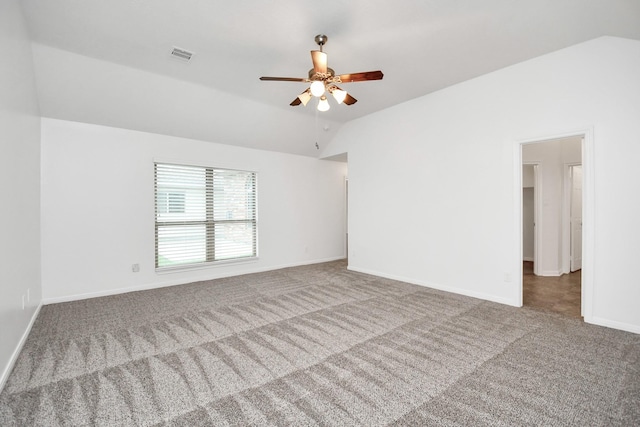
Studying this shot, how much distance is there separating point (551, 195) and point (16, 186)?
729 cm

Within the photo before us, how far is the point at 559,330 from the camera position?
2889mm

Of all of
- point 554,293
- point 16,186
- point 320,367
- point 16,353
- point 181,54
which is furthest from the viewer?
point 554,293

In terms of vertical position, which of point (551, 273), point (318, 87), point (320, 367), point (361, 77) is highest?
point (361, 77)

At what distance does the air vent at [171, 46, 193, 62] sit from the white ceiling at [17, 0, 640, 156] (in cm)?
8

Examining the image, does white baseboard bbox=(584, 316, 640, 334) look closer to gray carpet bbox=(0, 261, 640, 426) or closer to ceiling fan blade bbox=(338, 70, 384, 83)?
gray carpet bbox=(0, 261, 640, 426)

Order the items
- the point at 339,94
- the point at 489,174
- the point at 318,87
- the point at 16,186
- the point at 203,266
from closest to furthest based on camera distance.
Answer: the point at 16,186, the point at 318,87, the point at 339,94, the point at 489,174, the point at 203,266

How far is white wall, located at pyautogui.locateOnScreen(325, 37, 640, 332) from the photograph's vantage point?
2.88 meters

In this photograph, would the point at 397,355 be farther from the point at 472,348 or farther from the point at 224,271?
the point at 224,271

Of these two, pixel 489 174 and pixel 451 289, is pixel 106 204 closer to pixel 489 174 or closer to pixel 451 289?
pixel 451 289

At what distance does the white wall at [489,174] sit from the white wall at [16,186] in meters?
4.60

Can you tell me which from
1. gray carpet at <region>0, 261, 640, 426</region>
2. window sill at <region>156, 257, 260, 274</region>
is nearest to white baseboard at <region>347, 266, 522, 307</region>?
gray carpet at <region>0, 261, 640, 426</region>

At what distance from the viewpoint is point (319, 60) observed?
8.64 ft

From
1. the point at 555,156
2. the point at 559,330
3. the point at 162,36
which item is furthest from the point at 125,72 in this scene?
the point at 555,156

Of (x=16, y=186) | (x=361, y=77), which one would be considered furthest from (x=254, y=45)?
(x=16, y=186)
